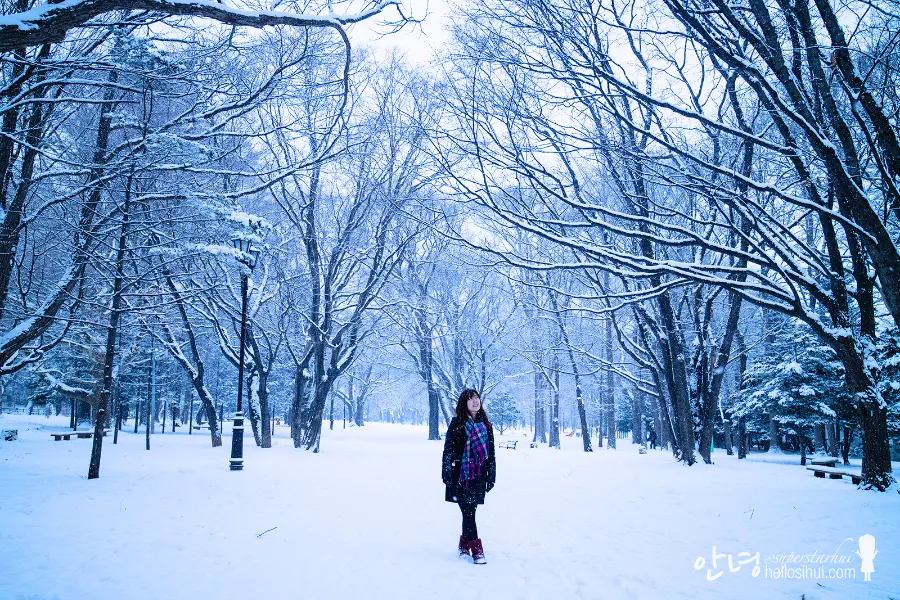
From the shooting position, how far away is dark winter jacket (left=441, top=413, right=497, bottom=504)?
5242 mm

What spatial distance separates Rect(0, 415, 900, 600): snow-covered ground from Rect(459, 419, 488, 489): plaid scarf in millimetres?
874

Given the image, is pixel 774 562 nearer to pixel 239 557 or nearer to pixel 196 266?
pixel 239 557

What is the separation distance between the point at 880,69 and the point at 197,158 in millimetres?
11508

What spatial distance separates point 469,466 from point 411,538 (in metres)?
1.72

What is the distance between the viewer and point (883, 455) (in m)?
8.66

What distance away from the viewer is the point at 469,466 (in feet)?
17.3

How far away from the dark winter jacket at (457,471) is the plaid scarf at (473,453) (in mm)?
49

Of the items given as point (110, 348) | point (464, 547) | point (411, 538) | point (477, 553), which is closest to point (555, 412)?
point (110, 348)

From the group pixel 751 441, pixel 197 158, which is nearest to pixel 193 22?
pixel 197 158

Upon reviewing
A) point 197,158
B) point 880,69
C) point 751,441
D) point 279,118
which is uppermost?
point 279,118

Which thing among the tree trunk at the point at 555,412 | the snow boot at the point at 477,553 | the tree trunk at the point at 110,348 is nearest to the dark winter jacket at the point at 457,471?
the snow boot at the point at 477,553

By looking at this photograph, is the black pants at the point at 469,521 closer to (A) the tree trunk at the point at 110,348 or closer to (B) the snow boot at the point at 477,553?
(B) the snow boot at the point at 477,553

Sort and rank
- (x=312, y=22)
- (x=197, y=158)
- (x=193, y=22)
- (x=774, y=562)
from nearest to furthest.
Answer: (x=312, y=22) < (x=774, y=562) < (x=193, y=22) < (x=197, y=158)

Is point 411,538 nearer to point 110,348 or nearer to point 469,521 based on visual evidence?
point 469,521
